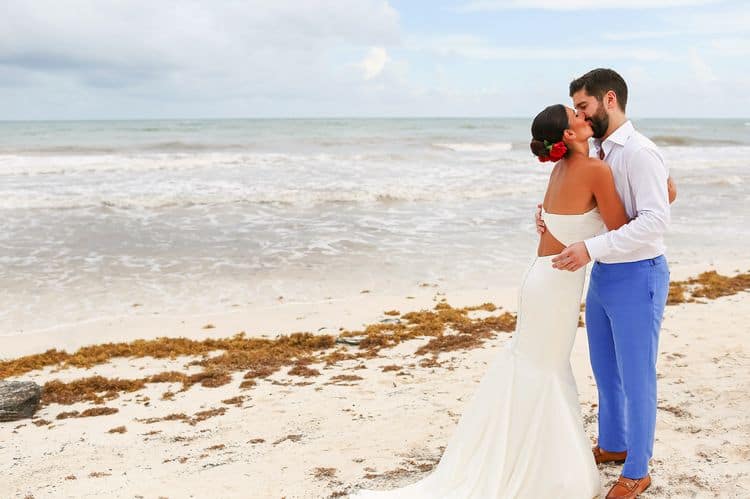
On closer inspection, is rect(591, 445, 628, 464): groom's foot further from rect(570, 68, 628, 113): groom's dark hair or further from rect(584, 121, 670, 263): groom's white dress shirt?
rect(570, 68, 628, 113): groom's dark hair

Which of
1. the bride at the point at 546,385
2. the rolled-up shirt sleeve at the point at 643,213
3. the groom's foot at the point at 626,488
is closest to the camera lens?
the rolled-up shirt sleeve at the point at 643,213

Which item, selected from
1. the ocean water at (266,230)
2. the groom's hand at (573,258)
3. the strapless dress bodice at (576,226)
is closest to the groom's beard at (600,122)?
the strapless dress bodice at (576,226)

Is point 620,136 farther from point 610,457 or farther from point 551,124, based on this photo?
point 610,457

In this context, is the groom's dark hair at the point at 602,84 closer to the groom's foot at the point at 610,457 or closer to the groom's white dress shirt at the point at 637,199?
the groom's white dress shirt at the point at 637,199

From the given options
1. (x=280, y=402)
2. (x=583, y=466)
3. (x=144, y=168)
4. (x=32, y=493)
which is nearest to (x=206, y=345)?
(x=280, y=402)

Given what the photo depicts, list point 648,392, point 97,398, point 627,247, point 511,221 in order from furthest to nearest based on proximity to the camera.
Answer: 1. point 511,221
2. point 97,398
3. point 648,392
4. point 627,247

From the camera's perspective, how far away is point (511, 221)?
15172 mm

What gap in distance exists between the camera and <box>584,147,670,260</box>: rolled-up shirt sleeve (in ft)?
10.3

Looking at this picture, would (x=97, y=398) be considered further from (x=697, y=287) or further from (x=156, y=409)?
(x=697, y=287)

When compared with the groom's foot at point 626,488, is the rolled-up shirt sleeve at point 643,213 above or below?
above

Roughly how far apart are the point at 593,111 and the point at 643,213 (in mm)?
546

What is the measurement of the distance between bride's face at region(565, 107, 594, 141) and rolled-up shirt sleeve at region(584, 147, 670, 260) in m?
0.25

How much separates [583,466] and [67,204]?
55.0 feet

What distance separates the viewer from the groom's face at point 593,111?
331cm
